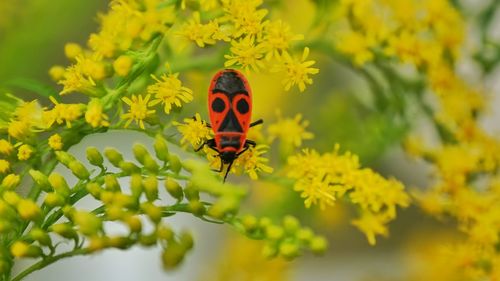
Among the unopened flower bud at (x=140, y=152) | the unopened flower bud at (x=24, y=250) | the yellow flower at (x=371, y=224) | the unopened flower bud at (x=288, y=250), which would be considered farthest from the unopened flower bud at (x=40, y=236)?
the yellow flower at (x=371, y=224)

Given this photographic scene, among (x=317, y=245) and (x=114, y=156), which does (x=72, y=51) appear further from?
(x=317, y=245)

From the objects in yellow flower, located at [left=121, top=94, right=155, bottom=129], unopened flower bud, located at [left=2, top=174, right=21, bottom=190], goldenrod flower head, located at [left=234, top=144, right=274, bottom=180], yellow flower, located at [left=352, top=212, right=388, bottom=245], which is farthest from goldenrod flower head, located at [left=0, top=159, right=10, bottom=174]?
yellow flower, located at [left=352, top=212, right=388, bottom=245]

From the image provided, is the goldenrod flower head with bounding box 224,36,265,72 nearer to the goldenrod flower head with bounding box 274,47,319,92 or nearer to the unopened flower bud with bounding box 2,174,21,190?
the goldenrod flower head with bounding box 274,47,319,92

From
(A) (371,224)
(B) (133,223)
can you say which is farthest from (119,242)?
(A) (371,224)

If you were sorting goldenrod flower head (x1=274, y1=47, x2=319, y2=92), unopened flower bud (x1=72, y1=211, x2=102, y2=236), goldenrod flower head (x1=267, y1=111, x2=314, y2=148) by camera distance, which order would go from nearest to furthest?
unopened flower bud (x1=72, y1=211, x2=102, y2=236) → goldenrod flower head (x1=274, y1=47, x2=319, y2=92) → goldenrod flower head (x1=267, y1=111, x2=314, y2=148)

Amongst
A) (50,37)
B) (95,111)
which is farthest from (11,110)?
(50,37)

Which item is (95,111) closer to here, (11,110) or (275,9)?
(11,110)

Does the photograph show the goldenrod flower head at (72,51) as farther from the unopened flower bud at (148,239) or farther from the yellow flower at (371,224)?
the yellow flower at (371,224)
